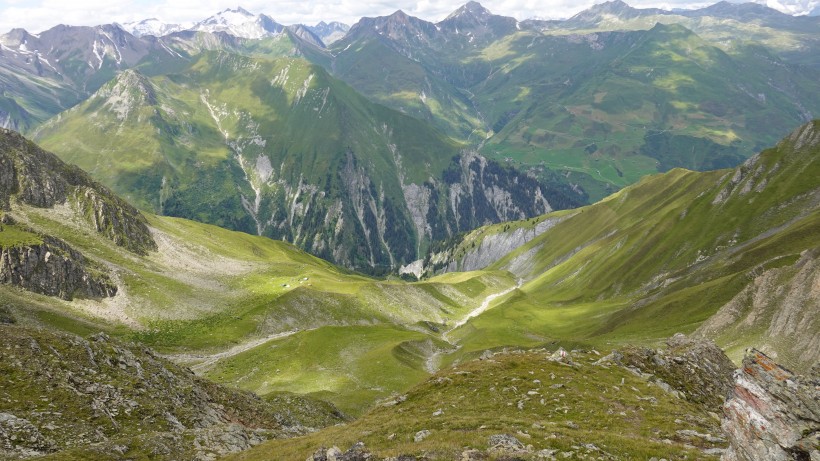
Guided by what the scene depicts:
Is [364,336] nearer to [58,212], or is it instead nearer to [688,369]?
[688,369]

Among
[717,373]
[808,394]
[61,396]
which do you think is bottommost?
[717,373]

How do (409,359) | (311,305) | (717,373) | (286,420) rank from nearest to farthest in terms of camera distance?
1. (717,373)
2. (286,420)
3. (409,359)
4. (311,305)

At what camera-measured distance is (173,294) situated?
150 meters

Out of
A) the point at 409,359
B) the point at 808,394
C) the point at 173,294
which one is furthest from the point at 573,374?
Result: the point at 173,294

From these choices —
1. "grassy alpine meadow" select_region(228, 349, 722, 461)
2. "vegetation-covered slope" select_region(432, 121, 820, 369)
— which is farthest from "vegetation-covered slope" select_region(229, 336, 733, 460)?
"vegetation-covered slope" select_region(432, 121, 820, 369)

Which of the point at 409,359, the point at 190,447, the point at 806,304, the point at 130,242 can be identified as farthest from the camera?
the point at 130,242

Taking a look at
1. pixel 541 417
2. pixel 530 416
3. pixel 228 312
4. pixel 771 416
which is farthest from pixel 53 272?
pixel 771 416

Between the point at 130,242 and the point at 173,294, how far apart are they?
39109mm

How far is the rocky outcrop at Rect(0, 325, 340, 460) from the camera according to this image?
1395 inches

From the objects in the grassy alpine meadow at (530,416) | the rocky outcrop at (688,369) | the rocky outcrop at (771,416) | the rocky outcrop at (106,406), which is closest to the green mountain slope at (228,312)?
the rocky outcrop at (106,406)

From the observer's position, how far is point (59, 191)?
173250 millimetres

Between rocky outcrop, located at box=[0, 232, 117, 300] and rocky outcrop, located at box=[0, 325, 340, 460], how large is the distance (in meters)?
96.2

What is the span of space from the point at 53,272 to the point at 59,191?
5779cm

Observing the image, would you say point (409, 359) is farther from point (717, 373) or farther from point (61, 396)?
point (61, 396)
